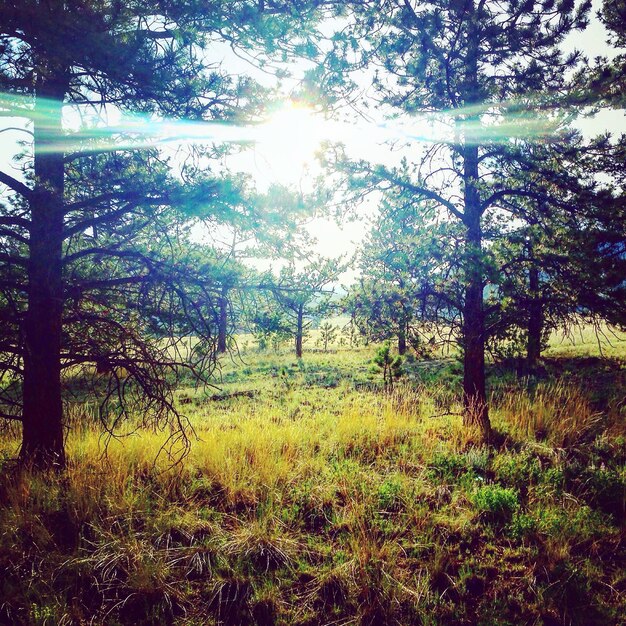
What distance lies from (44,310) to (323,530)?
3956mm

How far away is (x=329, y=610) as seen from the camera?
2900 millimetres

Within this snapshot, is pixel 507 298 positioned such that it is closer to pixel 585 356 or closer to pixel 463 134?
pixel 463 134

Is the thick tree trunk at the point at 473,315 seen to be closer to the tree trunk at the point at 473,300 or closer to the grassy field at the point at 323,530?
the tree trunk at the point at 473,300

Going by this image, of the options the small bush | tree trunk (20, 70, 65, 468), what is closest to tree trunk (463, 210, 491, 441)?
the small bush

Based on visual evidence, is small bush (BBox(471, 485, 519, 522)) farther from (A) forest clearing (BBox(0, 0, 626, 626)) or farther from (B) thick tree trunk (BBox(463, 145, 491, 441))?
(B) thick tree trunk (BBox(463, 145, 491, 441))

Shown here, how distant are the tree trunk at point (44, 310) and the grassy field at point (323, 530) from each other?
425 mm

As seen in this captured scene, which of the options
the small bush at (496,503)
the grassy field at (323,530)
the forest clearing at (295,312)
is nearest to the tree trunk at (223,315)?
the forest clearing at (295,312)

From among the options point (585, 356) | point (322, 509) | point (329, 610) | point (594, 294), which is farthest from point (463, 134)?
point (585, 356)

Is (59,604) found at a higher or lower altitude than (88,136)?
lower

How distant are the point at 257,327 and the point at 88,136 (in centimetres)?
304

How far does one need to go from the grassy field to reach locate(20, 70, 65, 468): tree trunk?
1.40ft

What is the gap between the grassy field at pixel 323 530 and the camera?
114 inches

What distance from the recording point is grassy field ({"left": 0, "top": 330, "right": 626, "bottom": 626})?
2885 mm

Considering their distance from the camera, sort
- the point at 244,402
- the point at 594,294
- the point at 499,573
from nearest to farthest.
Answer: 1. the point at 499,573
2. the point at 594,294
3. the point at 244,402
